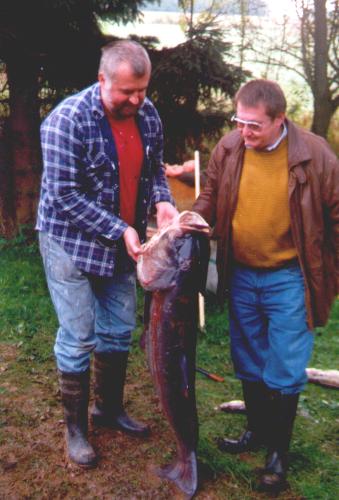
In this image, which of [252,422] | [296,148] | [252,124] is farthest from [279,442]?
[252,124]

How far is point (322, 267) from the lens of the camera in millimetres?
3521

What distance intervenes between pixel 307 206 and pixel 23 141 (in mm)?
6687

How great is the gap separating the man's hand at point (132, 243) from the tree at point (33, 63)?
16.4ft

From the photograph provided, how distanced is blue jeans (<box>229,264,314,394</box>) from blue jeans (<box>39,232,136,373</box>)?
65 centimetres

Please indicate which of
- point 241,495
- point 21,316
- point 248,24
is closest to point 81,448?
point 241,495

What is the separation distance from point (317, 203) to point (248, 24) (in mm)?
10807

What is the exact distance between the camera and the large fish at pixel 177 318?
3236 mm

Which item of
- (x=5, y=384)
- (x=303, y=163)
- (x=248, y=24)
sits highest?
(x=248, y=24)

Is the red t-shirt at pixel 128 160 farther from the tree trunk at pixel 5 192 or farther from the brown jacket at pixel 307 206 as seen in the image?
the tree trunk at pixel 5 192

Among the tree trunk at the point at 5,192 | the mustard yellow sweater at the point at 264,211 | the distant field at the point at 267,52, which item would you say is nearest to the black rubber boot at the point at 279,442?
the mustard yellow sweater at the point at 264,211

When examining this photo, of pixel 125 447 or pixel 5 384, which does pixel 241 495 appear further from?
pixel 5 384

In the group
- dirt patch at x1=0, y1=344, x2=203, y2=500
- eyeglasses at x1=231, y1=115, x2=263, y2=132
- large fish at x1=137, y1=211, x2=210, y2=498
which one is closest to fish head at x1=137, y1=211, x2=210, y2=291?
large fish at x1=137, y1=211, x2=210, y2=498

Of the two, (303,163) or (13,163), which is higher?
(303,163)

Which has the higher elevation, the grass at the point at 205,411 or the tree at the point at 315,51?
the tree at the point at 315,51
